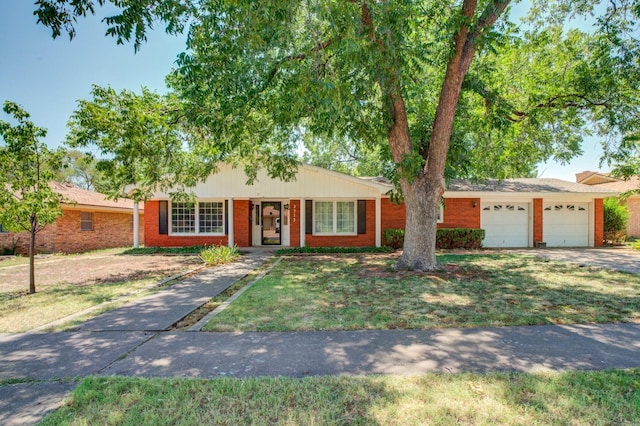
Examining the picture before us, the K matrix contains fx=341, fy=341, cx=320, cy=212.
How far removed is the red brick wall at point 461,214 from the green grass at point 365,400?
1329cm

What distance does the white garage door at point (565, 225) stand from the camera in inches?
645

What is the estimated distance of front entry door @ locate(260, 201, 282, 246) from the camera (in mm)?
17188

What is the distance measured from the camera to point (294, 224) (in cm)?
1667

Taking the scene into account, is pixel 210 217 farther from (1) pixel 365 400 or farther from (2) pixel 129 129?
A: (1) pixel 365 400

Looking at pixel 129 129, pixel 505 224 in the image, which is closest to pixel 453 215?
pixel 505 224

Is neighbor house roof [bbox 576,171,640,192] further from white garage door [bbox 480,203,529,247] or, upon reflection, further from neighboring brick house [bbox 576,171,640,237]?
white garage door [bbox 480,203,529,247]

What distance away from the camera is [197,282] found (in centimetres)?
839

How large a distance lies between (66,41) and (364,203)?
12.3 m

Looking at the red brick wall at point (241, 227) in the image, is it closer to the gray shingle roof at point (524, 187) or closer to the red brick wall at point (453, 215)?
the red brick wall at point (453, 215)

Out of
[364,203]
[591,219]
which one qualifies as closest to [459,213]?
[364,203]

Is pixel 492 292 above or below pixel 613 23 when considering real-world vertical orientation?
below

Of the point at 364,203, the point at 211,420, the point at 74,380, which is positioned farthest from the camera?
the point at 364,203

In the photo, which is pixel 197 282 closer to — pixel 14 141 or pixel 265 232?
pixel 14 141

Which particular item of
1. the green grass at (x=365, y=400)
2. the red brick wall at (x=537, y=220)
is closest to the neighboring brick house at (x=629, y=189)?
the red brick wall at (x=537, y=220)
